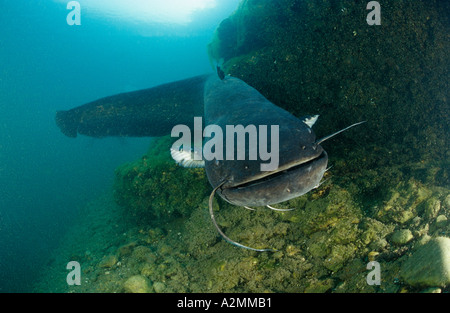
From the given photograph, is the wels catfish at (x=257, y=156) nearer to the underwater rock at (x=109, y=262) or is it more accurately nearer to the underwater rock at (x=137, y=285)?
the underwater rock at (x=137, y=285)

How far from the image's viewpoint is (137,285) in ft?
8.61

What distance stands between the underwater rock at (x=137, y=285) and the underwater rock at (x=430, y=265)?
2.61m

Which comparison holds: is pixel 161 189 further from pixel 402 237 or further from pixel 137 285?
pixel 402 237

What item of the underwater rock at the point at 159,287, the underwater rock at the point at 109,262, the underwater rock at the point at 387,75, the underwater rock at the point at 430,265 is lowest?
the underwater rock at the point at 159,287

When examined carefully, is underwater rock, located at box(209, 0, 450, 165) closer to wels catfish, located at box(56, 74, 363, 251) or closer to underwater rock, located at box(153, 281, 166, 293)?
wels catfish, located at box(56, 74, 363, 251)

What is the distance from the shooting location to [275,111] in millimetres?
2129

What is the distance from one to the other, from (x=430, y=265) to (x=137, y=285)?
287cm

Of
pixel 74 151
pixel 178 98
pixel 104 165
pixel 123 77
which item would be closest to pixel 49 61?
pixel 123 77

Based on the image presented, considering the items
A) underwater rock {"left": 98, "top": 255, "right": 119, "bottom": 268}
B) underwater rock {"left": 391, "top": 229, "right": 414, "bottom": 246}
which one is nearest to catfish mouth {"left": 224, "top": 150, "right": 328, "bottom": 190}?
underwater rock {"left": 391, "top": 229, "right": 414, "bottom": 246}

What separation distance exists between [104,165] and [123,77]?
7955cm

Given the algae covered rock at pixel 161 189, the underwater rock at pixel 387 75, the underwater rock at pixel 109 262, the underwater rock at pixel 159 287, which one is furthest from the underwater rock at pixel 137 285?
the underwater rock at pixel 387 75

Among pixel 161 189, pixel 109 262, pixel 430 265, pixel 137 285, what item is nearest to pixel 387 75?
pixel 430 265

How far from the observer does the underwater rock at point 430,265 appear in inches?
58.1

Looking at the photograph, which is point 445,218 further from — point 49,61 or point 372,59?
point 49,61
